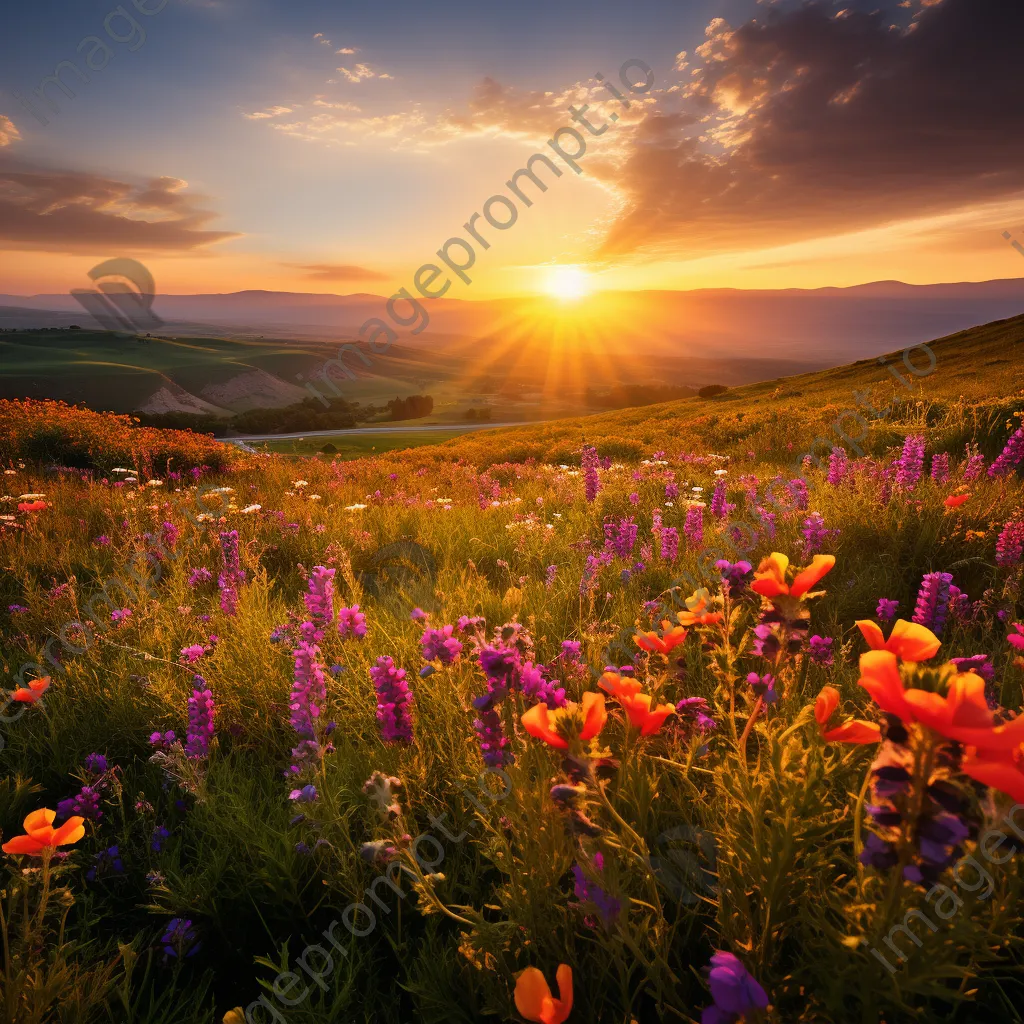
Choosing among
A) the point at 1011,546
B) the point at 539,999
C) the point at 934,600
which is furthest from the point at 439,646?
the point at 1011,546

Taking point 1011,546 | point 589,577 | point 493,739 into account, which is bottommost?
point 589,577

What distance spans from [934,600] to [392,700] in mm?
2656

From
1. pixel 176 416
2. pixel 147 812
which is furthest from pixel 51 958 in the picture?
pixel 176 416

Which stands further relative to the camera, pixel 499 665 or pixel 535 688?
pixel 535 688

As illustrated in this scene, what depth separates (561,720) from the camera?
1.27 meters

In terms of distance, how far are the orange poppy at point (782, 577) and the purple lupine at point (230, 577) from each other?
3.41m

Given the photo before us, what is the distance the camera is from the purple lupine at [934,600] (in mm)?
2762

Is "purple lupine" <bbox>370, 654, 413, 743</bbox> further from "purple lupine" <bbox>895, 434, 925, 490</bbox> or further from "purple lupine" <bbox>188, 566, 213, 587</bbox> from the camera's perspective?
"purple lupine" <bbox>895, 434, 925, 490</bbox>

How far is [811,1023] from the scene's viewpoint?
4.12 feet

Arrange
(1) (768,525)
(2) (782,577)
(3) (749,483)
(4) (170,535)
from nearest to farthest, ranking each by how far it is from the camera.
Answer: (2) (782,577) < (1) (768,525) < (4) (170,535) < (3) (749,483)

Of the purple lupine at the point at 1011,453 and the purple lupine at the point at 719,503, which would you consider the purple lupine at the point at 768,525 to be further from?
the purple lupine at the point at 1011,453

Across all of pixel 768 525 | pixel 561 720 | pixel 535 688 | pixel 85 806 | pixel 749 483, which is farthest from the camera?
pixel 749 483

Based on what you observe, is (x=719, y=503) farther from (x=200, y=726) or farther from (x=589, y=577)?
(x=200, y=726)

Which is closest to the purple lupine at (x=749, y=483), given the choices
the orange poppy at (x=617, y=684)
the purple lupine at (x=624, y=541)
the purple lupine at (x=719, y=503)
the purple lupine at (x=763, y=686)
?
the purple lupine at (x=719, y=503)
